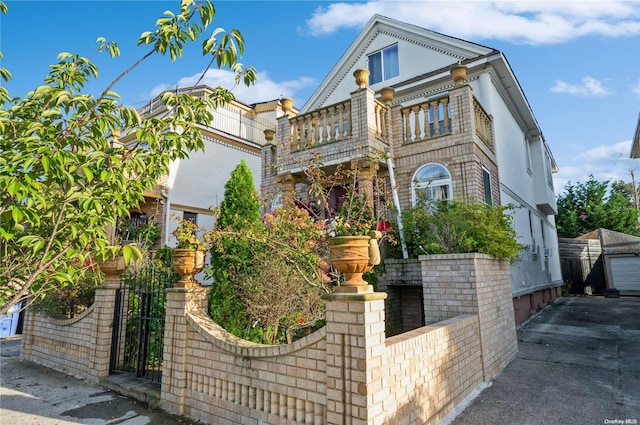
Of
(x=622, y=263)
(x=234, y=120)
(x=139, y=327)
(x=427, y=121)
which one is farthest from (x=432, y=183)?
(x=622, y=263)

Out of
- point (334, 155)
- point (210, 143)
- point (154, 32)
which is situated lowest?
point (154, 32)

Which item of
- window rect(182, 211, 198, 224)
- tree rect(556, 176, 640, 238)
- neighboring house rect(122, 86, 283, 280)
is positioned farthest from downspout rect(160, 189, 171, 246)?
tree rect(556, 176, 640, 238)

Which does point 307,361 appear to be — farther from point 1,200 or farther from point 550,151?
point 550,151

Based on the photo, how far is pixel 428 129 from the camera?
9117 millimetres

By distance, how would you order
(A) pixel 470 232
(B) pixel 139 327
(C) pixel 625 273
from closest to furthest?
(B) pixel 139 327 → (A) pixel 470 232 → (C) pixel 625 273

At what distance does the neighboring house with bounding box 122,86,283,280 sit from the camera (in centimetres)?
1304

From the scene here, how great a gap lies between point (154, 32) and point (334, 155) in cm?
638

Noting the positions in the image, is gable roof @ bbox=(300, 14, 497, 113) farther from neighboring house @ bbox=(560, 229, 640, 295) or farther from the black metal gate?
neighboring house @ bbox=(560, 229, 640, 295)

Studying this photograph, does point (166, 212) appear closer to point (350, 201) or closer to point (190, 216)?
point (190, 216)

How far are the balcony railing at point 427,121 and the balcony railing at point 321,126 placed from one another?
1.59 metres

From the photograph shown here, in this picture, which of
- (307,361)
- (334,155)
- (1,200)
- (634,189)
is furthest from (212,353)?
(634,189)

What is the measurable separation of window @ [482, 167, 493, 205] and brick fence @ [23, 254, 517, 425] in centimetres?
312

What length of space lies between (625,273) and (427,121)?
1706 centimetres

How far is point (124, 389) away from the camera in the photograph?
205 inches
